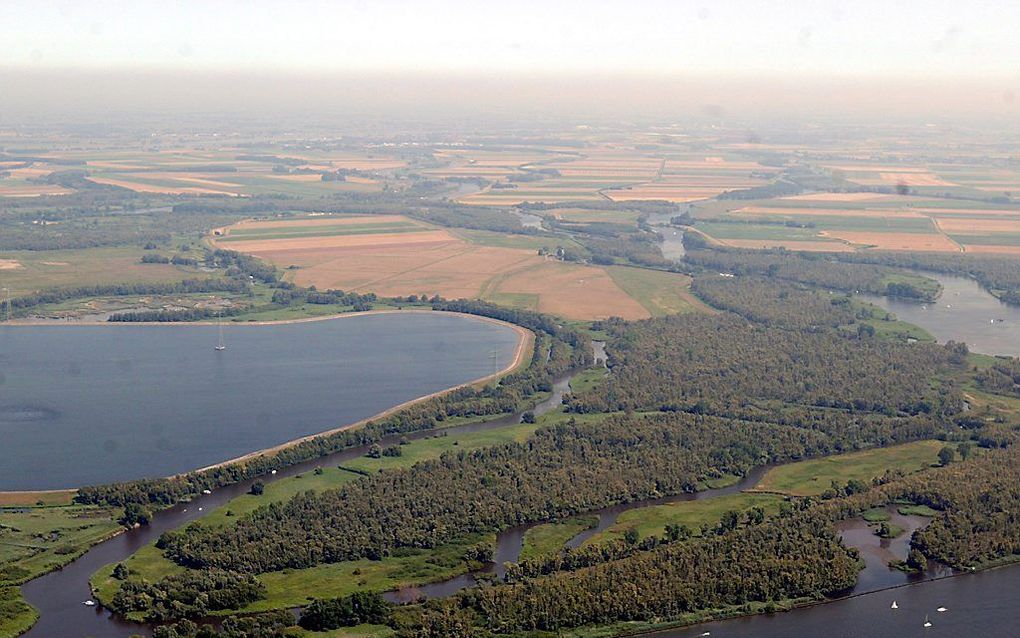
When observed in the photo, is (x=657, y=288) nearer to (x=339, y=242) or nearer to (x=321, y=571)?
(x=339, y=242)

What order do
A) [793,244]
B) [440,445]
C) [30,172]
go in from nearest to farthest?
[440,445] < [793,244] < [30,172]

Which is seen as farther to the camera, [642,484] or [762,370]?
[762,370]

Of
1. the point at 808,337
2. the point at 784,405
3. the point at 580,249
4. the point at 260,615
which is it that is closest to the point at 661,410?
the point at 784,405

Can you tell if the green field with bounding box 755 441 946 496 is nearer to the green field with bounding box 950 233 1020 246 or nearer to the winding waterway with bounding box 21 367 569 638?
the winding waterway with bounding box 21 367 569 638

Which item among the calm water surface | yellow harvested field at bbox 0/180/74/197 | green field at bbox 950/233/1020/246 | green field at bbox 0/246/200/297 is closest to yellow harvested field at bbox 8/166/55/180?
yellow harvested field at bbox 0/180/74/197

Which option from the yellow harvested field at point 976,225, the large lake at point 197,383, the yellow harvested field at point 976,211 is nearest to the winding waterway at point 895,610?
the large lake at point 197,383

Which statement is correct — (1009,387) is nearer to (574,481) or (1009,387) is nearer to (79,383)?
(574,481)

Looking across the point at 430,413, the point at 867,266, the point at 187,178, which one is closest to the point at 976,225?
the point at 867,266
